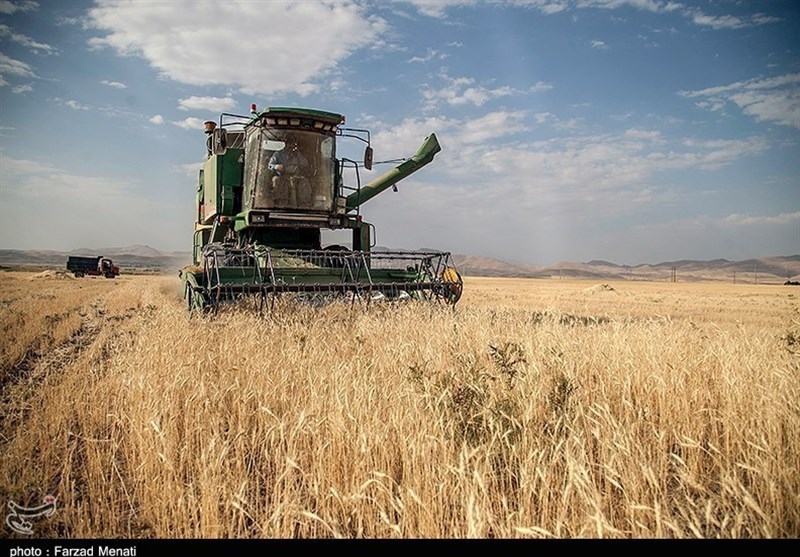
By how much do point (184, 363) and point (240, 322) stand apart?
1852 millimetres

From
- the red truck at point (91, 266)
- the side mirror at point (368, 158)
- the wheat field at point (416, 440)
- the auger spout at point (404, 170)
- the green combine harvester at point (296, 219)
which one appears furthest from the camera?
the red truck at point (91, 266)

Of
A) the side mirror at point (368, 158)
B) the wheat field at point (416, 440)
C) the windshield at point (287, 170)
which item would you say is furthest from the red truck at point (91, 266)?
the wheat field at point (416, 440)

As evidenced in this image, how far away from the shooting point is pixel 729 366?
13.6 ft

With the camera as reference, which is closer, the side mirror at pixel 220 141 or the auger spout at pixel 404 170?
the side mirror at pixel 220 141

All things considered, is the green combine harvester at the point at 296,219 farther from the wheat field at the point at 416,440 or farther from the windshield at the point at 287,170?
the wheat field at the point at 416,440

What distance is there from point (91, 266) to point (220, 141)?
1662 inches

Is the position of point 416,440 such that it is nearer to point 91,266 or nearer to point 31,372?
point 31,372

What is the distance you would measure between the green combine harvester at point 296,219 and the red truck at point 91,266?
128ft

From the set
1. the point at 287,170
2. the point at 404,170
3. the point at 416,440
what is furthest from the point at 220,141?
the point at 416,440

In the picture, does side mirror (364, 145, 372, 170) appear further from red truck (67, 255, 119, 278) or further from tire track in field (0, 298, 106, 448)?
red truck (67, 255, 119, 278)

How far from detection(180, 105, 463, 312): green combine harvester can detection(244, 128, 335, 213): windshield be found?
2 cm

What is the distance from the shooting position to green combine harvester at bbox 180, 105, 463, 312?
911 centimetres

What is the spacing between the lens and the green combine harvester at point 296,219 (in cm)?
911

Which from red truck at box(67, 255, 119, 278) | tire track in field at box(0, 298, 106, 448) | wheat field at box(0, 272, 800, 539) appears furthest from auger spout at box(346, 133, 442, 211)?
red truck at box(67, 255, 119, 278)
